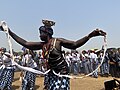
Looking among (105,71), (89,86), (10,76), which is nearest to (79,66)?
(105,71)

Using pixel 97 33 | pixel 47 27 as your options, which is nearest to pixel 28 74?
pixel 47 27

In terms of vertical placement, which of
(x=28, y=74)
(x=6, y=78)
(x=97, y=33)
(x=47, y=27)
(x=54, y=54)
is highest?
(x=47, y=27)

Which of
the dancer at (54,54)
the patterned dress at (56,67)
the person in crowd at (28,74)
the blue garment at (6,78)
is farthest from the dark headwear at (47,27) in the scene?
the blue garment at (6,78)

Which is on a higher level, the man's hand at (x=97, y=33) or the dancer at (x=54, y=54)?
the man's hand at (x=97, y=33)

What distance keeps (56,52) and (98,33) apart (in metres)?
0.83

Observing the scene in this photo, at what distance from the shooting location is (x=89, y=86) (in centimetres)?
1608

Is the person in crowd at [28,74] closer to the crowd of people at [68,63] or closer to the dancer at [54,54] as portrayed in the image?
the crowd of people at [68,63]

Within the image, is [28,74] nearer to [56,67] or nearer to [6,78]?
[6,78]

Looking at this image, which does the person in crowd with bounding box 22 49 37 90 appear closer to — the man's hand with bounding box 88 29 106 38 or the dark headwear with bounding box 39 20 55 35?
the dark headwear with bounding box 39 20 55 35

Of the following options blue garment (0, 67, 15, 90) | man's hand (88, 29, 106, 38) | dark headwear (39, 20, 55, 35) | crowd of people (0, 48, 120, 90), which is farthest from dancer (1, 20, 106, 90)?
blue garment (0, 67, 15, 90)

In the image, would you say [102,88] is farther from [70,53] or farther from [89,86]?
[70,53]

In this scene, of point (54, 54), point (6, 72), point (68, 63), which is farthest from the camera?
point (68, 63)

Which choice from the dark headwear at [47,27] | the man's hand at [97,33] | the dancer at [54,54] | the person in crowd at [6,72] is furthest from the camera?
the person in crowd at [6,72]

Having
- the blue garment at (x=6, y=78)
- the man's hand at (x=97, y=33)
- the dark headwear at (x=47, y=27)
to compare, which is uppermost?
the dark headwear at (x=47, y=27)
